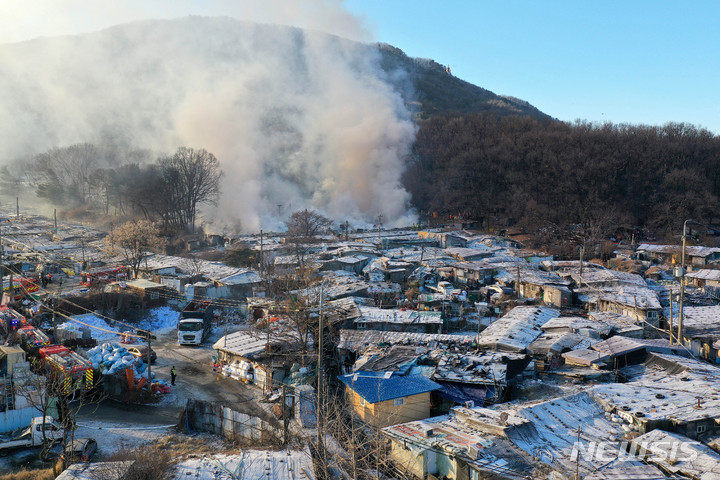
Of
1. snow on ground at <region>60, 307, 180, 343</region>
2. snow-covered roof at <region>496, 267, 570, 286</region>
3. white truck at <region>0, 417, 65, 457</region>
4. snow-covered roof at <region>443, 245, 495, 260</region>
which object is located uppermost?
snow-covered roof at <region>443, 245, 495, 260</region>

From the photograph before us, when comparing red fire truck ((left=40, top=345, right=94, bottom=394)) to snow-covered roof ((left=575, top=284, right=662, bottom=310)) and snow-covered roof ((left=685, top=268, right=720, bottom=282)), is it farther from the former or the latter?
snow-covered roof ((left=685, top=268, right=720, bottom=282))

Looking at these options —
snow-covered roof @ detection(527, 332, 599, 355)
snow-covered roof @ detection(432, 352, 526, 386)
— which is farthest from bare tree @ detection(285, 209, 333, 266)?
snow-covered roof @ detection(432, 352, 526, 386)

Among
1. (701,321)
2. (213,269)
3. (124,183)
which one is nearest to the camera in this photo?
(701,321)

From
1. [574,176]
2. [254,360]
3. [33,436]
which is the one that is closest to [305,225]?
[254,360]

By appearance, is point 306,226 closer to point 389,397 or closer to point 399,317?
point 399,317

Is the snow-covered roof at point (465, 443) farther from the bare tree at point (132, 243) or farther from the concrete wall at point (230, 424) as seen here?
the bare tree at point (132, 243)
